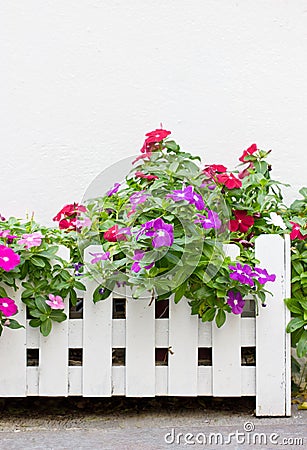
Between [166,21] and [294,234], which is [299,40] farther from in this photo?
[294,234]

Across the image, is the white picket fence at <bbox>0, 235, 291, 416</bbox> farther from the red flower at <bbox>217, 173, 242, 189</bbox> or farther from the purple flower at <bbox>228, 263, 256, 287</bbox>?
the red flower at <bbox>217, 173, 242, 189</bbox>

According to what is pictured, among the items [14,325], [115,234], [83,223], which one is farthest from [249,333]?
[14,325]

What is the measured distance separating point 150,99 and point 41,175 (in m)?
0.53

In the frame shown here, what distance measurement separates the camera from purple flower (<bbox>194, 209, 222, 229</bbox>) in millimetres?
2342

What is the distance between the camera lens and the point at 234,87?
313 cm

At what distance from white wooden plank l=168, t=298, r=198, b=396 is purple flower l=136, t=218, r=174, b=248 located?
0.85 feet

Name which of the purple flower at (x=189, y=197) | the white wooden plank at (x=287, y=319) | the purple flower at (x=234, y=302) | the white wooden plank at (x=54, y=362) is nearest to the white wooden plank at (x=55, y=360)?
the white wooden plank at (x=54, y=362)

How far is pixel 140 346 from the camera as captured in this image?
96.0 inches

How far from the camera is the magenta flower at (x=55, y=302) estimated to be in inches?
94.0

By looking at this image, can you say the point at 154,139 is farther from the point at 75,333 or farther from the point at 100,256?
the point at 75,333

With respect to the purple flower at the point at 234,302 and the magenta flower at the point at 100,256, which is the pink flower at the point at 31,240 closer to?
the magenta flower at the point at 100,256

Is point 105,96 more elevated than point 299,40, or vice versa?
point 299,40

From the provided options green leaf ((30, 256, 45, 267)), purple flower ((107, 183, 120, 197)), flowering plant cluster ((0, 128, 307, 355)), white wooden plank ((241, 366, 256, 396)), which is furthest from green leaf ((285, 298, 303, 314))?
green leaf ((30, 256, 45, 267))

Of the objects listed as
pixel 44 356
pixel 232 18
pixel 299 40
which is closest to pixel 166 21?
pixel 232 18
